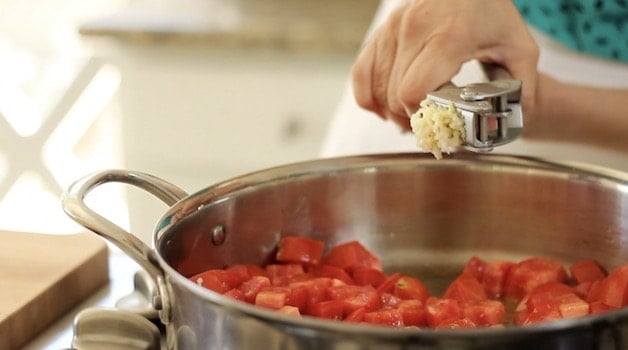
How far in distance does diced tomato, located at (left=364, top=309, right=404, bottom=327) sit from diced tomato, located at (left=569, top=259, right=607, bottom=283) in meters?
0.17

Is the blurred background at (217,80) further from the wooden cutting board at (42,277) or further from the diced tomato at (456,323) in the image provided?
the diced tomato at (456,323)

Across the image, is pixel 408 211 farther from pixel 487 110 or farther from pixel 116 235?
pixel 116 235

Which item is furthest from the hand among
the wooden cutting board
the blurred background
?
the blurred background

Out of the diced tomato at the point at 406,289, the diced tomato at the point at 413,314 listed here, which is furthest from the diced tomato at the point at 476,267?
the diced tomato at the point at 413,314

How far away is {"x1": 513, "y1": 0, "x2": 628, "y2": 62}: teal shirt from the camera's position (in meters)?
1.10

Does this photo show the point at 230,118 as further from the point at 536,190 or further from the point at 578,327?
Answer: the point at 578,327

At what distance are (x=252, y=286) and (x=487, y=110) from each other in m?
0.21

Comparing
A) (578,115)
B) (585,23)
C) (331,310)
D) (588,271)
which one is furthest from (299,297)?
(585,23)

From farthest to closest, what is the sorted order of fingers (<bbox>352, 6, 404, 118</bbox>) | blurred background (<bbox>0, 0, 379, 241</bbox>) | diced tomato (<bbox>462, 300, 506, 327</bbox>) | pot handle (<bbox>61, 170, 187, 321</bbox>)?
blurred background (<bbox>0, 0, 379, 241</bbox>), fingers (<bbox>352, 6, 404, 118</bbox>), diced tomato (<bbox>462, 300, 506, 327</bbox>), pot handle (<bbox>61, 170, 187, 321</bbox>)

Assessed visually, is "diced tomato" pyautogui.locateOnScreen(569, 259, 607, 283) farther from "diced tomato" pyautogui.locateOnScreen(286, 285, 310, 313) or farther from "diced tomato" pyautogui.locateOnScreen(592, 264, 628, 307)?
"diced tomato" pyautogui.locateOnScreen(286, 285, 310, 313)

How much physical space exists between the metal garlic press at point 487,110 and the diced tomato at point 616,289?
0.12 m

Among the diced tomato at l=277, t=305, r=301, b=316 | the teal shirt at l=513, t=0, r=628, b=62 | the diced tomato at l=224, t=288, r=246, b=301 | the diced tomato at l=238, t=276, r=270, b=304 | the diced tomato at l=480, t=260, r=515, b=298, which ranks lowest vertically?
the diced tomato at l=480, t=260, r=515, b=298

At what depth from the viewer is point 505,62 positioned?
2.77 feet

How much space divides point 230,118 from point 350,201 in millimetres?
1097
